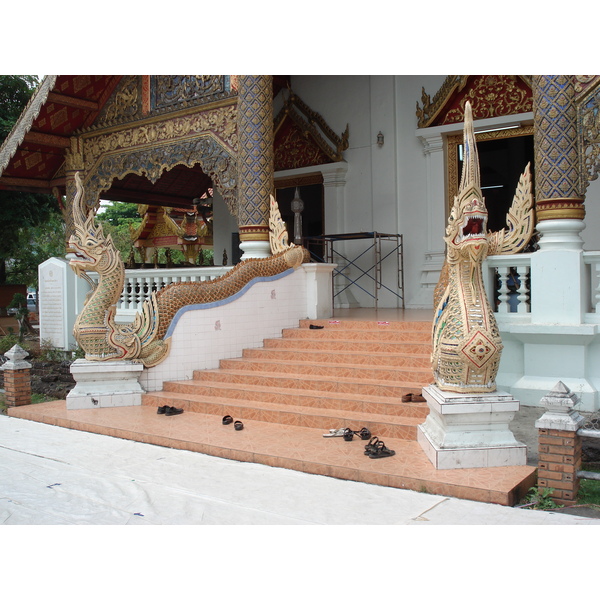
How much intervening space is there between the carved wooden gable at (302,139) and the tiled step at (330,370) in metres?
4.77

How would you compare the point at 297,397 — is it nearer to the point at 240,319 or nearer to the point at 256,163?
the point at 240,319

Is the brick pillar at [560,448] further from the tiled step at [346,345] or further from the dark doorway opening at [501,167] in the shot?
the dark doorway opening at [501,167]

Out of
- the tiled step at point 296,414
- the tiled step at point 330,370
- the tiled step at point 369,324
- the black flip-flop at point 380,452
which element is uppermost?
the tiled step at point 369,324

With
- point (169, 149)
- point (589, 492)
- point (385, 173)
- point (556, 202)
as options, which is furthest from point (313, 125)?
point (589, 492)

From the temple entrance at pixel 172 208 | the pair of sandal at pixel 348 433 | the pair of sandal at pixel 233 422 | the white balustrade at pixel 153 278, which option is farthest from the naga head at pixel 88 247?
the temple entrance at pixel 172 208

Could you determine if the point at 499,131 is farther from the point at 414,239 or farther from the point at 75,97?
the point at 75,97

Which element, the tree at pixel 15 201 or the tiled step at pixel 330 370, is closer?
the tiled step at pixel 330 370

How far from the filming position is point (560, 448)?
335 centimetres

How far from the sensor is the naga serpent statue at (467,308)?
3.81 metres

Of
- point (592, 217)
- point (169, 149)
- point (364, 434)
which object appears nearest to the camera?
point (364, 434)

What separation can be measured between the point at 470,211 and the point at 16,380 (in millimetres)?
4783

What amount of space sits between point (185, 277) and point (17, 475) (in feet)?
13.8

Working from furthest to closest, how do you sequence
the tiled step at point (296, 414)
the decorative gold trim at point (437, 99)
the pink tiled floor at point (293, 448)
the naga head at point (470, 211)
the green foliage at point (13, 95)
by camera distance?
the green foliage at point (13, 95), the decorative gold trim at point (437, 99), the tiled step at point (296, 414), the naga head at point (470, 211), the pink tiled floor at point (293, 448)

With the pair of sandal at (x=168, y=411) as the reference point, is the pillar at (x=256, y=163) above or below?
above
